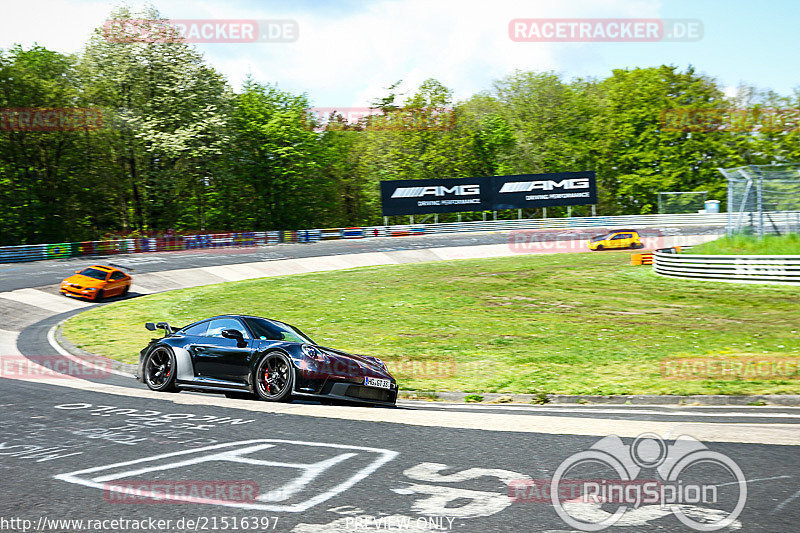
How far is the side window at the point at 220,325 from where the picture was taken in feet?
36.4

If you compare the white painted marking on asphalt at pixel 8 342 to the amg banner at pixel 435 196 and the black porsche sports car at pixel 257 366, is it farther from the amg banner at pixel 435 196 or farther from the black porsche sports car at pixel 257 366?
the amg banner at pixel 435 196

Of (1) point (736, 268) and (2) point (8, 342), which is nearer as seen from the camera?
(2) point (8, 342)

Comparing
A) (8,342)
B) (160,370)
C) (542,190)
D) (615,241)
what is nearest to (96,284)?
(8,342)

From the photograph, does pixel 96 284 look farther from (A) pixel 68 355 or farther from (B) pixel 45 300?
(A) pixel 68 355

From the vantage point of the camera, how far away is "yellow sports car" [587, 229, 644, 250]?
4572cm

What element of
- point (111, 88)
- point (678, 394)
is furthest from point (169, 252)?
point (678, 394)

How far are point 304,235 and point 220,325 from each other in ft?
141

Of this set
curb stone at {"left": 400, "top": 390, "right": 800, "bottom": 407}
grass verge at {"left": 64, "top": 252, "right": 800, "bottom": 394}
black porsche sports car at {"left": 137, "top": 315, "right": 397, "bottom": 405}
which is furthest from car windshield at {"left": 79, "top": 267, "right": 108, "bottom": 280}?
curb stone at {"left": 400, "top": 390, "right": 800, "bottom": 407}

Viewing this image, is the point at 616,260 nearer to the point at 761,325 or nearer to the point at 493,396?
the point at 761,325

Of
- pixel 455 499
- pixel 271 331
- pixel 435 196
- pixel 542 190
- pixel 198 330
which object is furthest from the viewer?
pixel 542 190

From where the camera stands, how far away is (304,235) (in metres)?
53.8

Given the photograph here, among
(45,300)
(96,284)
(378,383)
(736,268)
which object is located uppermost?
(96,284)

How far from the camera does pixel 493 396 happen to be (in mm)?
11836

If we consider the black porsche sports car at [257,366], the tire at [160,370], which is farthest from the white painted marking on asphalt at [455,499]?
the tire at [160,370]
